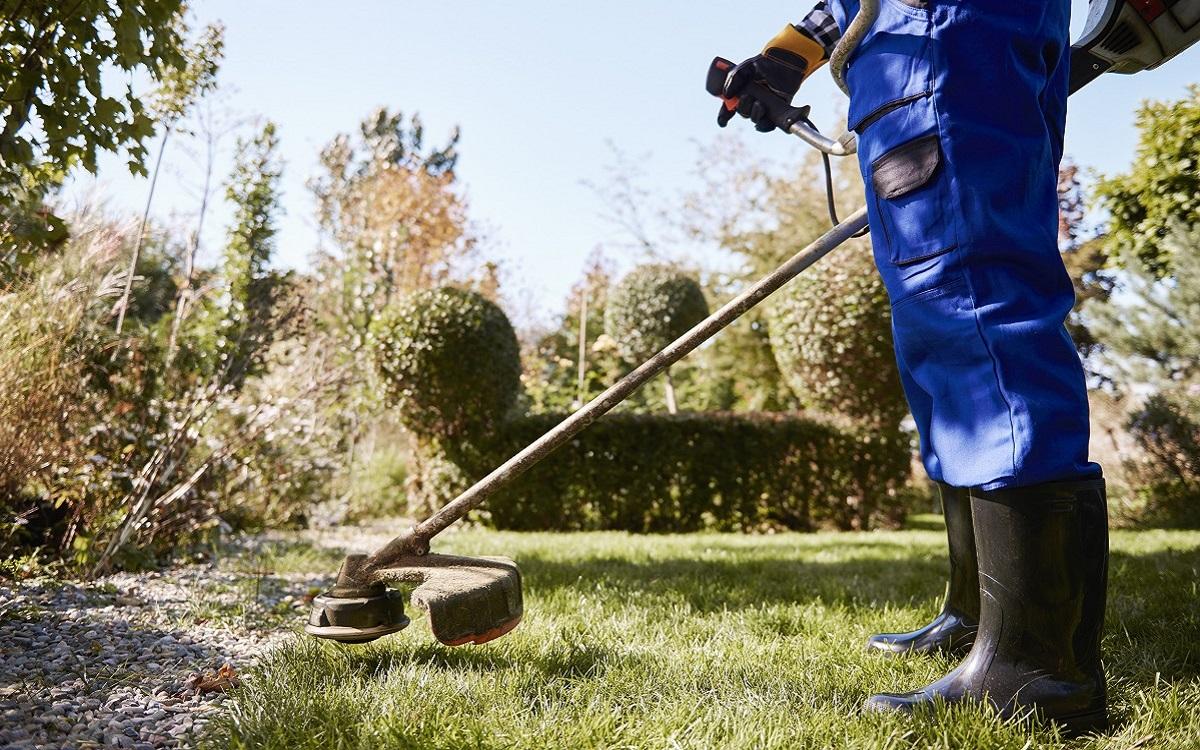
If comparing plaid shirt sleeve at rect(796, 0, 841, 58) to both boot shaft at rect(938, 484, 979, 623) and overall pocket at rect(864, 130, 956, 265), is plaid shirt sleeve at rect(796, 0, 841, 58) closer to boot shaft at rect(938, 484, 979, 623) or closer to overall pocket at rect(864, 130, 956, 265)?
overall pocket at rect(864, 130, 956, 265)

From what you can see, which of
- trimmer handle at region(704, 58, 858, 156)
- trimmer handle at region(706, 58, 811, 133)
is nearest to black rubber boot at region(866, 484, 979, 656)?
trimmer handle at region(704, 58, 858, 156)

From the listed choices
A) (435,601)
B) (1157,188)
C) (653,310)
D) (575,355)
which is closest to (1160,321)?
(1157,188)

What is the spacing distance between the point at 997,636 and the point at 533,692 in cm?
89

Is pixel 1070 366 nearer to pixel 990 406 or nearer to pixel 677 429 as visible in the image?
pixel 990 406

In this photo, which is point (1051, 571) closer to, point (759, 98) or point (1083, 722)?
point (1083, 722)

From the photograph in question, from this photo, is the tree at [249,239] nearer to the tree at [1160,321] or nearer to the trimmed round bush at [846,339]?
the trimmed round bush at [846,339]

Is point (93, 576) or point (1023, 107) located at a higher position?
point (1023, 107)

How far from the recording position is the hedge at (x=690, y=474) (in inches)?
260

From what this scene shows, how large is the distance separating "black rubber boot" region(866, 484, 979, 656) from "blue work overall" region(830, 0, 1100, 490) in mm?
456

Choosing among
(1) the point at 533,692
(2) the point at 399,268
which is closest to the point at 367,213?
(2) the point at 399,268

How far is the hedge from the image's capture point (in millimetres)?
6613

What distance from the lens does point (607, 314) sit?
11.1m

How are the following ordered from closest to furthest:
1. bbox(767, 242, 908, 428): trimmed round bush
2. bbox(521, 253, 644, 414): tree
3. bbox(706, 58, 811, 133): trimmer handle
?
bbox(706, 58, 811, 133): trimmer handle
bbox(767, 242, 908, 428): trimmed round bush
bbox(521, 253, 644, 414): tree

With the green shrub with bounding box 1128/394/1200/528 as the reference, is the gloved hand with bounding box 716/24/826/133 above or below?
above
